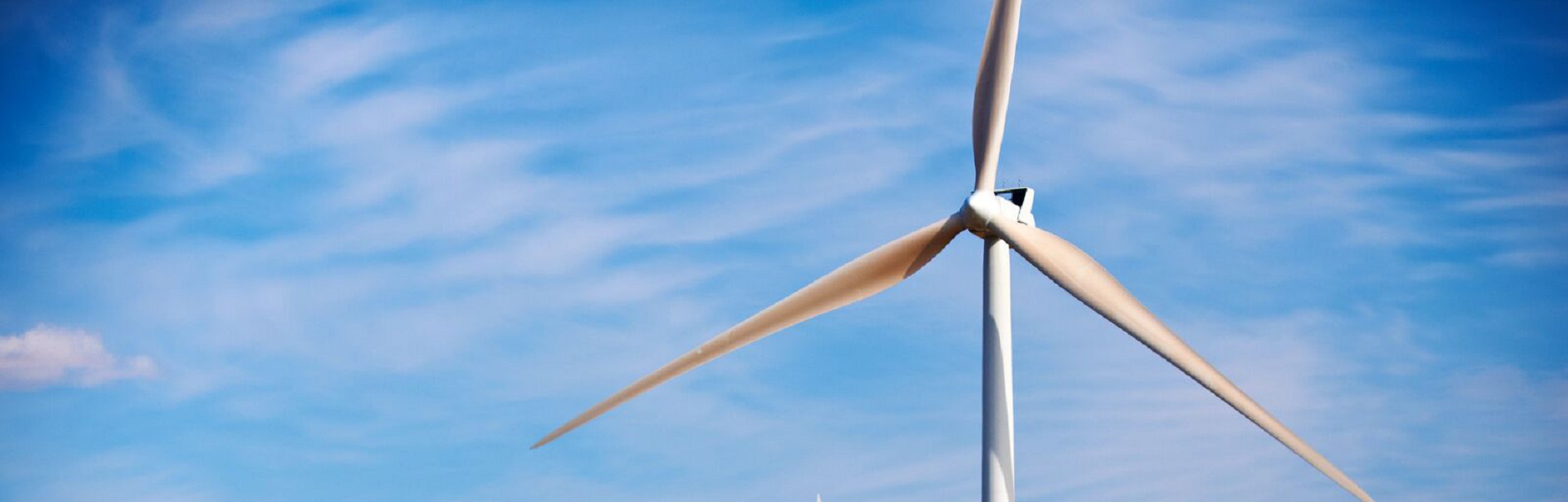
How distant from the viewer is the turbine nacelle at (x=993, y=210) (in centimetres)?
3509

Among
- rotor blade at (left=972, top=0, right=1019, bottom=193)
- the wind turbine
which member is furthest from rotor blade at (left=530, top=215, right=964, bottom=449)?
rotor blade at (left=972, top=0, right=1019, bottom=193)

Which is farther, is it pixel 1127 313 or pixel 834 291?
pixel 834 291

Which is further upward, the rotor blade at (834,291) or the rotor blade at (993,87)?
the rotor blade at (993,87)

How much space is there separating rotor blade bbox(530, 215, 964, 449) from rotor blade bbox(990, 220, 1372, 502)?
1.68m

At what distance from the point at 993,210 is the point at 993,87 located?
312 centimetres

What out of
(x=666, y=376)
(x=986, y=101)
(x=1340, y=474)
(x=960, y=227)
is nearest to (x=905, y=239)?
(x=960, y=227)

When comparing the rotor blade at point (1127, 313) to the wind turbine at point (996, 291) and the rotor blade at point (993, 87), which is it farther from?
the rotor blade at point (993, 87)

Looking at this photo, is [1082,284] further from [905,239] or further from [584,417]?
[584,417]

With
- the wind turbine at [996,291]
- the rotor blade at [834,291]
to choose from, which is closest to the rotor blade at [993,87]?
the wind turbine at [996,291]

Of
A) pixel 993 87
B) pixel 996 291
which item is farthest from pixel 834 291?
pixel 993 87

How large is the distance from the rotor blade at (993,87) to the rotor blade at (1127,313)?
6.32ft

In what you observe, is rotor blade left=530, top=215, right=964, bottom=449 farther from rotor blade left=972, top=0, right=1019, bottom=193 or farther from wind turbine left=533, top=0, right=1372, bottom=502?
rotor blade left=972, top=0, right=1019, bottom=193

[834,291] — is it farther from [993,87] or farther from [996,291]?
[993,87]

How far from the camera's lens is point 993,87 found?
3684 centimetres
